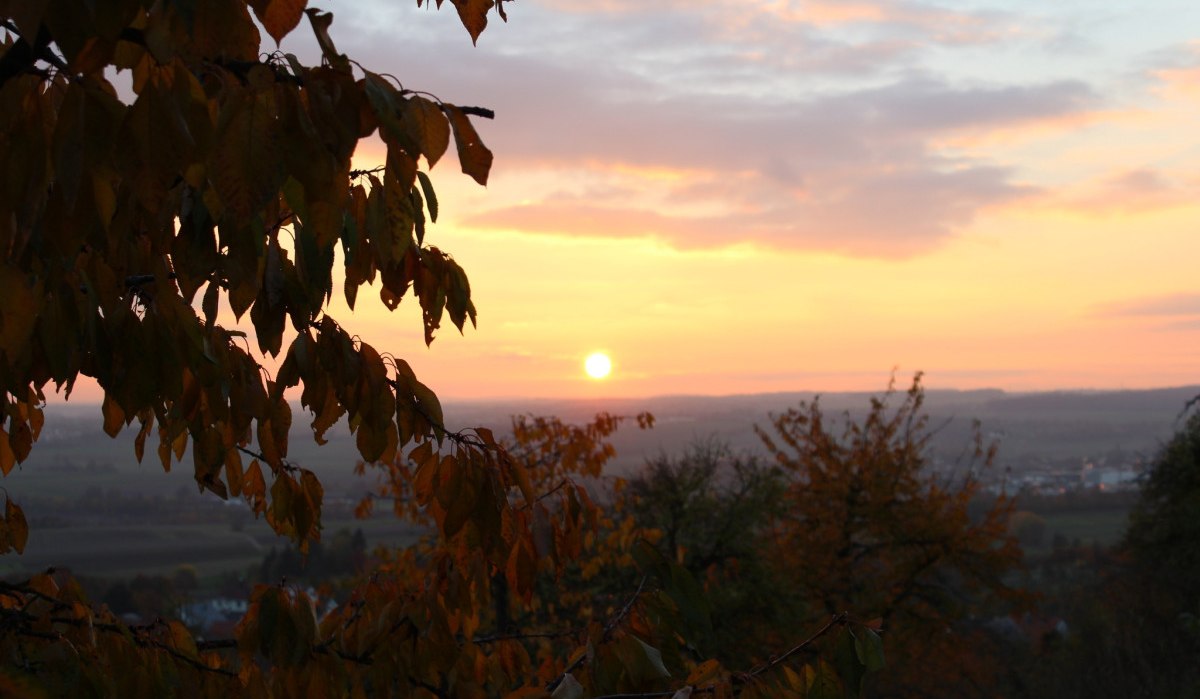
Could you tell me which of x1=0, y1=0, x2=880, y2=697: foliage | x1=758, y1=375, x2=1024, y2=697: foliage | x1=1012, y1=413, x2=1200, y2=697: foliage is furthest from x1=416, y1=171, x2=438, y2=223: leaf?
x1=1012, y1=413, x2=1200, y2=697: foliage

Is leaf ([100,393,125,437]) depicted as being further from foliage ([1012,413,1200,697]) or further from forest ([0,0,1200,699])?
foliage ([1012,413,1200,697])

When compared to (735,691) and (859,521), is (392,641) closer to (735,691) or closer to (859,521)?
(735,691)

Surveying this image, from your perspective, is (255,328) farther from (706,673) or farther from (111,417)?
(706,673)

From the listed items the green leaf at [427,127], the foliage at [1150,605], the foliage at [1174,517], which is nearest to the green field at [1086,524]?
the foliage at [1150,605]

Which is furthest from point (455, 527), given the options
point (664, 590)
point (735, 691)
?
point (735, 691)

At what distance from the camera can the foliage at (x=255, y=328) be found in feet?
5.45

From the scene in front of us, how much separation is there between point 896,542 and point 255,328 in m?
22.3

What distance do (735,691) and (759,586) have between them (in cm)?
1661

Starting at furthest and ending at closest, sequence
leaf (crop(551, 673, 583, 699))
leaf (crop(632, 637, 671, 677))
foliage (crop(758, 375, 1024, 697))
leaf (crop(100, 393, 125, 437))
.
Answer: foliage (crop(758, 375, 1024, 697)) < leaf (crop(100, 393, 125, 437)) < leaf (crop(632, 637, 671, 677)) < leaf (crop(551, 673, 583, 699))

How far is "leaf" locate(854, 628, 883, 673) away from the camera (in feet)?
8.18

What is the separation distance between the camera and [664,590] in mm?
2846

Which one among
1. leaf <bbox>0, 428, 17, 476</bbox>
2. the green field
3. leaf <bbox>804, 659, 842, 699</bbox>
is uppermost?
leaf <bbox>0, 428, 17, 476</bbox>

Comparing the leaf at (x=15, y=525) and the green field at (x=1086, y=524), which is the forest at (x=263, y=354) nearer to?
the leaf at (x=15, y=525)

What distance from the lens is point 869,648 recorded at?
2.52 m
